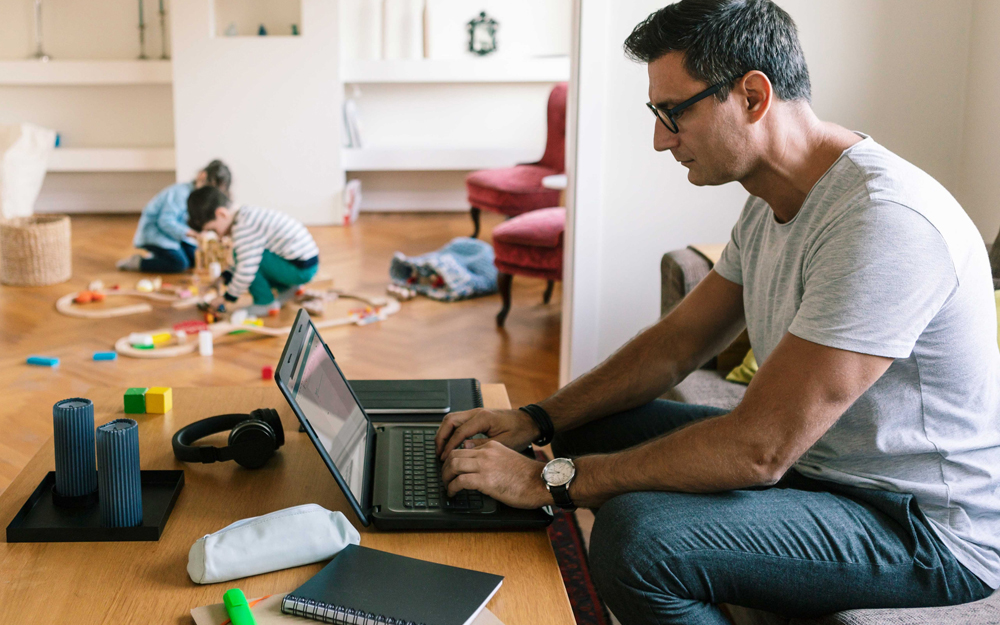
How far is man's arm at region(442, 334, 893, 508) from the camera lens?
1069mm

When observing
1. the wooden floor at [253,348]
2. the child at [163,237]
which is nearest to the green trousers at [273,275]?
the wooden floor at [253,348]

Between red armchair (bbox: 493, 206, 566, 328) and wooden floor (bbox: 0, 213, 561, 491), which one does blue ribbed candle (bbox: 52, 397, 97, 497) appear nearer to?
wooden floor (bbox: 0, 213, 561, 491)

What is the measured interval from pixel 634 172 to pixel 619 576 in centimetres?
171

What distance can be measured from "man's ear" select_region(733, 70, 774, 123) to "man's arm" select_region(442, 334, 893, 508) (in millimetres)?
334

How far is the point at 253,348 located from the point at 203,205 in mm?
716

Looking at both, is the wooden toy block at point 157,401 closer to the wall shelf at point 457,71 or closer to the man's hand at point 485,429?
the man's hand at point 485,429

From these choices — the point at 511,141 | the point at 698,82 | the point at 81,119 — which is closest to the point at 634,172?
the point at 698,82

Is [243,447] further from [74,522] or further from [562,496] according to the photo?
[562,496]

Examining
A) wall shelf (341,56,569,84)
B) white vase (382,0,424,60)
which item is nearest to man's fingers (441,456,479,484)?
wall shelf (341,56,569,84)

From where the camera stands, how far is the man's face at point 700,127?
122 centimetres

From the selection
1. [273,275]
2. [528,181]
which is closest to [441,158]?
[528,181]

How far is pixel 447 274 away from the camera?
4.32 meters

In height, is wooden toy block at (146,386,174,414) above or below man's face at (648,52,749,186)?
below

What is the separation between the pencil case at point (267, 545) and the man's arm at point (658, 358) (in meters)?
0.55
